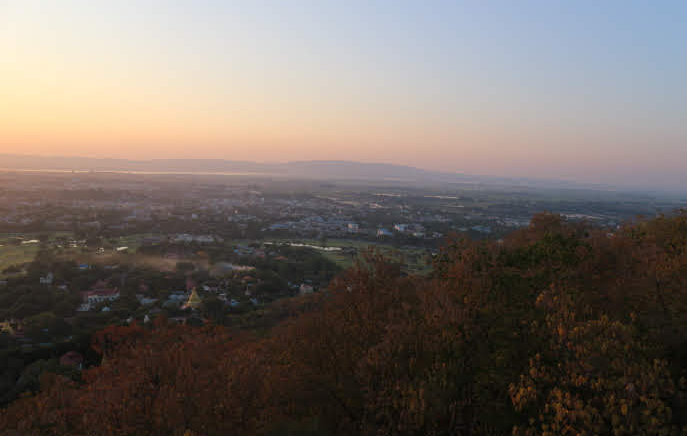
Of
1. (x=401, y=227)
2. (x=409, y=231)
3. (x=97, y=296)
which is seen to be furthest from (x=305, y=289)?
(x=401, y=227)

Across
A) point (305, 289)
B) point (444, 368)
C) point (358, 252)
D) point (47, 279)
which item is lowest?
point (305, 289)

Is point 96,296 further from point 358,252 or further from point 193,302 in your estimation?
point 358,252

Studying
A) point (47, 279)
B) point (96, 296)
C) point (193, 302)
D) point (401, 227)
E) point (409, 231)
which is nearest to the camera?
point (193, 302)

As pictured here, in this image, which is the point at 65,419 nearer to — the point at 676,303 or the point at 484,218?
the point at 676,303

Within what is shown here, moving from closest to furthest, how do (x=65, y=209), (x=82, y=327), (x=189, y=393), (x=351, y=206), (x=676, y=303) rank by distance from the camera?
(x=189, y=393) → (x=676, y=303) → (x=82, y=327) → (x=65, y=209) → (x=351, y=206)

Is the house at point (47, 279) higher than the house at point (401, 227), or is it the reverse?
the house at point (401, 227)

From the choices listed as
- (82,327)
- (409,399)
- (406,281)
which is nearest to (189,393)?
(409,399)

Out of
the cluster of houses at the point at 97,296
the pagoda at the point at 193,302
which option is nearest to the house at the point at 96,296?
the cluster of houses at the point at 97,296

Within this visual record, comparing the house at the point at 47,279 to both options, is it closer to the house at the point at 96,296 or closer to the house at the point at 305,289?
the house at the point at 96,296
